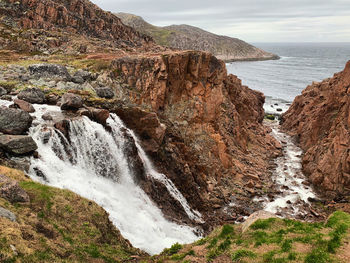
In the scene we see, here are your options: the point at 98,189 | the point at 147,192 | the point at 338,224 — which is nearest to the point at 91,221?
the point at 98,189

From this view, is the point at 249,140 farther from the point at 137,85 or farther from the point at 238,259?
the point at 238,259

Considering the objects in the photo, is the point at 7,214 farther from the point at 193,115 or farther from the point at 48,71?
the point at 48,71

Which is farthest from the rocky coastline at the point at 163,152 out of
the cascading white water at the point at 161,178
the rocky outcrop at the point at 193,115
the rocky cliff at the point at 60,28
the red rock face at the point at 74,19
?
the red rock face at the point at 74,19

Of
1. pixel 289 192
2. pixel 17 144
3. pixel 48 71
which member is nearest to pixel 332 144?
pixel 289 192

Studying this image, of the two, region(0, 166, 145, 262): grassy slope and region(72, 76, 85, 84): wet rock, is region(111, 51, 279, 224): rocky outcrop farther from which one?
region(0, 166, 145, 262): grassy slope

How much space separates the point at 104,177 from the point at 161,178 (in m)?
7.23

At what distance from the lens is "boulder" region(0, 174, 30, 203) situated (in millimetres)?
15516

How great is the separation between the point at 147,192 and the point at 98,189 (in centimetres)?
617

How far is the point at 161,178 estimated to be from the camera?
31.4 meters

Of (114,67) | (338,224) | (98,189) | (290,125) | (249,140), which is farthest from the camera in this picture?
(290,125)

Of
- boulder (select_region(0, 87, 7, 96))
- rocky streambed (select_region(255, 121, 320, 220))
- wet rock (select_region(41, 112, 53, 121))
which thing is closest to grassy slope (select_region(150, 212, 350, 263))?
wet rock (select_region(41, 112, 53, 121))

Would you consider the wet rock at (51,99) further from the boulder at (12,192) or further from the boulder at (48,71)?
the boulder at (12,192)

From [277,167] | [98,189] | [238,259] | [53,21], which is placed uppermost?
[53,21]

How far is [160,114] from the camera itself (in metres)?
39.3
